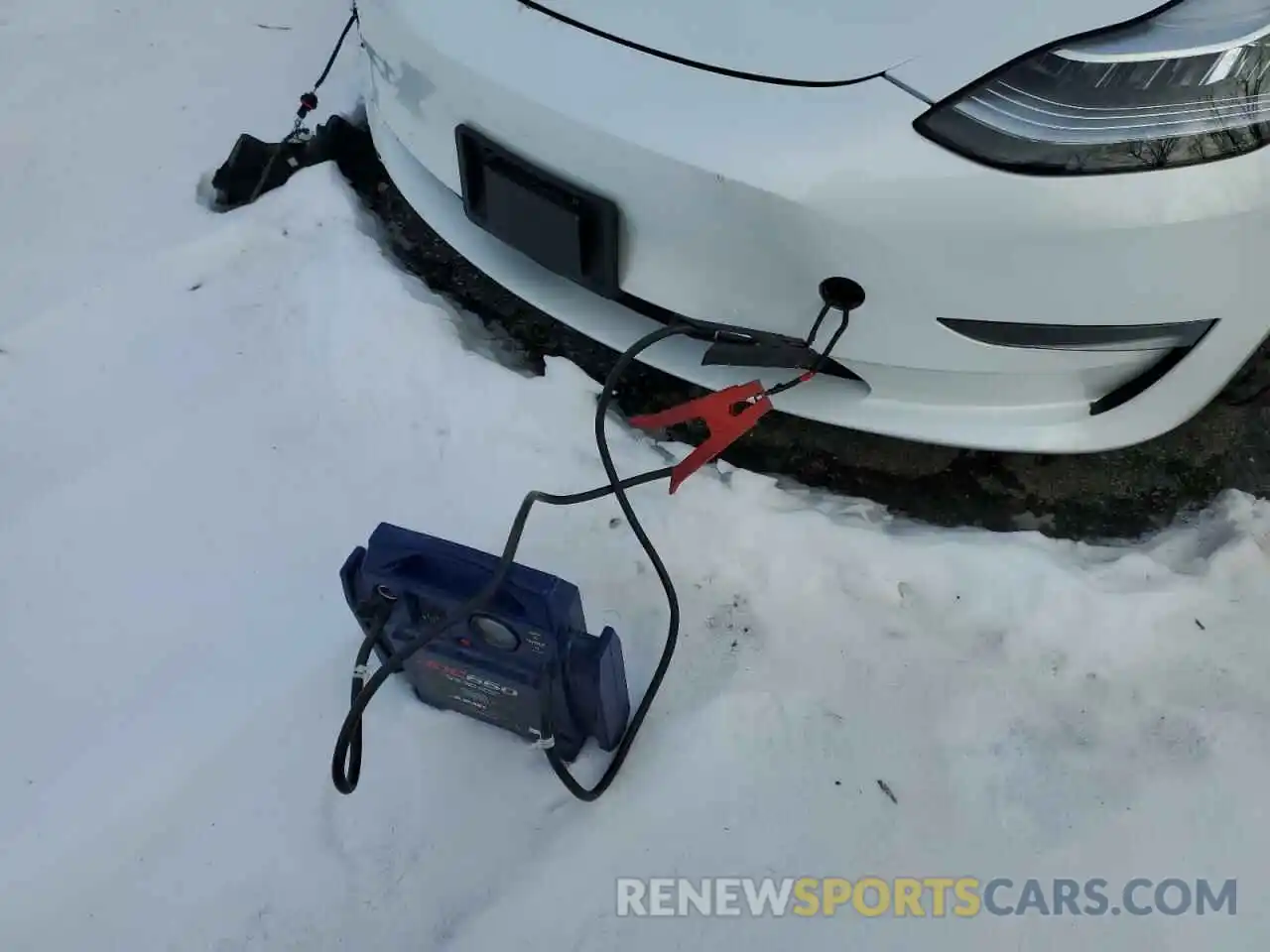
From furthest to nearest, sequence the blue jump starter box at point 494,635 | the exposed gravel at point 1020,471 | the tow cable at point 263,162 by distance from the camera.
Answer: the tow cable at point 263,162 → the exposed gravel at point 1020,471 → the blue jump starter box at point 494,635

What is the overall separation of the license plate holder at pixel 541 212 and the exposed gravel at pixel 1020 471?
420 millimetres

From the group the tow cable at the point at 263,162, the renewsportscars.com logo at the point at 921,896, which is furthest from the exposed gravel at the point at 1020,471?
the tow cable at the point at 263,162

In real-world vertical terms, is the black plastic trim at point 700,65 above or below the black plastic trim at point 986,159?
below

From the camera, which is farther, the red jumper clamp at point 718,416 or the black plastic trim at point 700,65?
the red jumper clamp at point 718,416

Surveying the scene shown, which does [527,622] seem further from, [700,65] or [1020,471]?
[1020,471]

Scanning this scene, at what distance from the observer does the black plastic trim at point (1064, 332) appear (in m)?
1.53

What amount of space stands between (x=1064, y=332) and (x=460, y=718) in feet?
3.75

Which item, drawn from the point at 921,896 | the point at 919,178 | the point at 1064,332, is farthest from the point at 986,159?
the point at 921,896

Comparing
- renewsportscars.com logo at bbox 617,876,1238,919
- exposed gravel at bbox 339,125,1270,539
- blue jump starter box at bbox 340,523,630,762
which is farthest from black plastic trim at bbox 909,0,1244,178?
renewsportscars.com logo at bbox 617,876,1238,919

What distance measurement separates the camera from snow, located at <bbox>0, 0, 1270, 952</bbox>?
1.48 m

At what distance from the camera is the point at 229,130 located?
259cm

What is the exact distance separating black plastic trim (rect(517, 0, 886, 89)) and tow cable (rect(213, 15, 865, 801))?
0.28 meters

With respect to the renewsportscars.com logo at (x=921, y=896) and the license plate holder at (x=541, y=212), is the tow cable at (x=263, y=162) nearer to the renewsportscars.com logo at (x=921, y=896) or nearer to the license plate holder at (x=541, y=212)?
the license plate holder at (x=541, y=212)

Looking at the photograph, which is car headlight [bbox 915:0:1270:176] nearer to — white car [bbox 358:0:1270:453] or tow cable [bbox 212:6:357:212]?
white car [bbox 358:0:1270:453]
